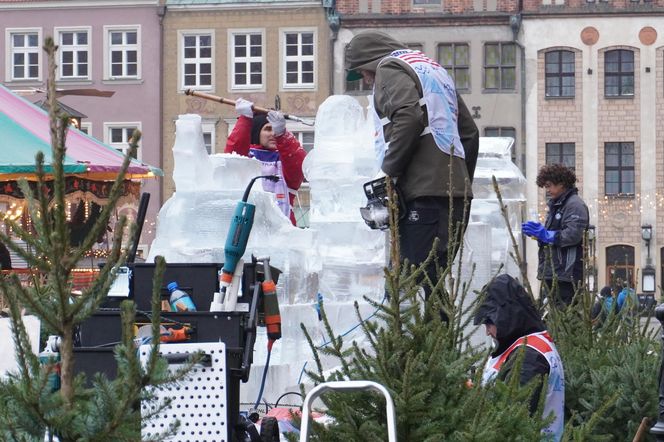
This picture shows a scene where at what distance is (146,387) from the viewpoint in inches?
106

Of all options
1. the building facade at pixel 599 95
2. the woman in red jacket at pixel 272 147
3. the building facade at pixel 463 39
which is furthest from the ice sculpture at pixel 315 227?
the building facade at pixel 463 39

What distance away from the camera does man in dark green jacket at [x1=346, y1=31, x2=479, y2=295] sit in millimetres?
6211

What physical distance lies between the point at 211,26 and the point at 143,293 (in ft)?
129

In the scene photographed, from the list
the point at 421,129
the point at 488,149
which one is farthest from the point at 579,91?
the point at 421,129

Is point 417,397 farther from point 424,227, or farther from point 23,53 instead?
point 23,53

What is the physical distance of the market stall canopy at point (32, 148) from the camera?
44.8ft

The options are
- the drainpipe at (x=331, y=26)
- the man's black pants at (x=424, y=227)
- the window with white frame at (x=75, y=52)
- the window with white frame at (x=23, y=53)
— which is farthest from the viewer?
the window with white frame at (x=23, y=53)

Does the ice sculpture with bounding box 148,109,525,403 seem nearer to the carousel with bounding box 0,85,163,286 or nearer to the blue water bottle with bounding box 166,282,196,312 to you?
the blue water bottle with bounding box 166,282,196,312

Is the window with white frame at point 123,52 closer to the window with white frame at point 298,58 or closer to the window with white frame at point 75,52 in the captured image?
the window with white frame at point 75,52

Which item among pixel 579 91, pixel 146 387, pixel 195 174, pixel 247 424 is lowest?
pixel 247 424

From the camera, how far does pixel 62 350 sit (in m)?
2.62

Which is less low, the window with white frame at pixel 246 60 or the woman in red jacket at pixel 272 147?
the window with white frame at pixel 246 60

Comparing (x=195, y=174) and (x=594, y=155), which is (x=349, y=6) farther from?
(x=195, y=174)

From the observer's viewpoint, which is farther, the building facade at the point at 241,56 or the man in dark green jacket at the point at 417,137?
the building facade at the point at 241,56
